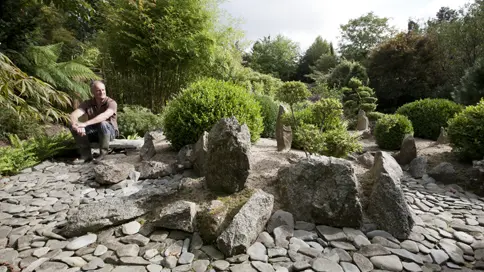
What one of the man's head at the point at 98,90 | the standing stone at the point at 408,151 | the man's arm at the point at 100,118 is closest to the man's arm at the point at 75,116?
the man's arm at the point at 100,118

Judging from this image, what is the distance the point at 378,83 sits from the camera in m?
13.6

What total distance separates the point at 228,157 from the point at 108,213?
122 cm

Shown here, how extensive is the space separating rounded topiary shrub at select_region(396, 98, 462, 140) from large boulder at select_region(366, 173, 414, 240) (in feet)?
20.1

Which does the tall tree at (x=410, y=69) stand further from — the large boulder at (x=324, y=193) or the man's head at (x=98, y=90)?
the man's head at (x=98, y=90)

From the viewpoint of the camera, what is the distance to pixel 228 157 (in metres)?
2.68

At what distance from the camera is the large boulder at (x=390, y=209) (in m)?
2.45

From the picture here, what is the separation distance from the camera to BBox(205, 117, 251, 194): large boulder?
266 centimetres

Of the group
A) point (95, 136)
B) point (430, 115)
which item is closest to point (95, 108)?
point (95, 136)

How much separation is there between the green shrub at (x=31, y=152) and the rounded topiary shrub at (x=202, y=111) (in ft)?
5.74

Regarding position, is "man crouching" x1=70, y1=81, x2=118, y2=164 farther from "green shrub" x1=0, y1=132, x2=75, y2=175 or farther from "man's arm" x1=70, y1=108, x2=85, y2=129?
"green shrub" x1=0, y1=132, x2=75, y2=175

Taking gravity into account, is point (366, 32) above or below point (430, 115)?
above

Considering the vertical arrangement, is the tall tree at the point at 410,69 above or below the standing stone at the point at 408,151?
above

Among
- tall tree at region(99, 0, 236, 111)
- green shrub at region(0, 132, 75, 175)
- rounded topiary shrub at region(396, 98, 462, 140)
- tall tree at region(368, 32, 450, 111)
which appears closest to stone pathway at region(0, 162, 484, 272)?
green shrub at region(0, 132, 75, 175)

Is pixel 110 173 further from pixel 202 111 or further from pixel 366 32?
pixel 366 32
